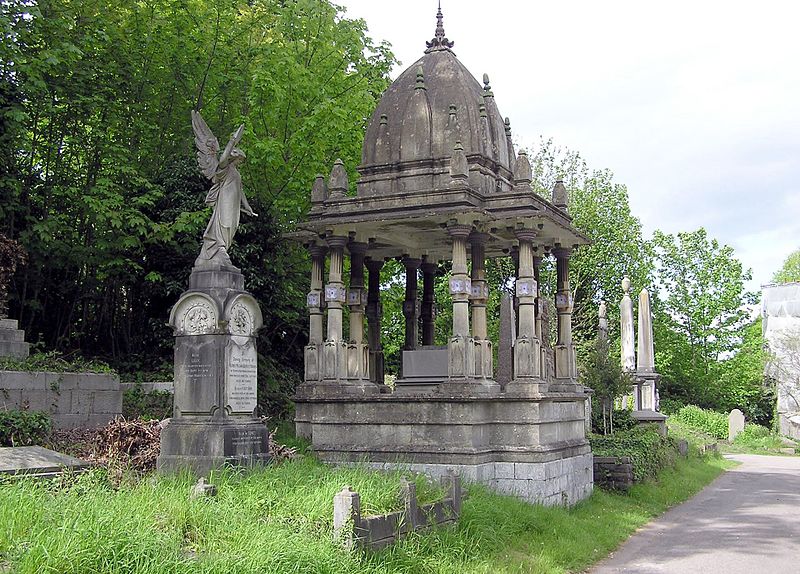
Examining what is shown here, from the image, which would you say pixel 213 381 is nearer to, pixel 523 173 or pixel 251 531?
pixel 251 531

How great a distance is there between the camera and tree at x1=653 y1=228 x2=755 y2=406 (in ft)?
143

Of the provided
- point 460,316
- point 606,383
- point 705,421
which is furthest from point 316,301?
point 705,421

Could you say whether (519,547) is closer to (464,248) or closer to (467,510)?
(467,510)

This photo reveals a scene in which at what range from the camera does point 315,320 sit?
16.5 m

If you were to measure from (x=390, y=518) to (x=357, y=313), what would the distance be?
9.00 m

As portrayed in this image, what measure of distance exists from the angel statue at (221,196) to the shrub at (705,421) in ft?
103

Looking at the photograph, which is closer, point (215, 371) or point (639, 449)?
point (215, 371)

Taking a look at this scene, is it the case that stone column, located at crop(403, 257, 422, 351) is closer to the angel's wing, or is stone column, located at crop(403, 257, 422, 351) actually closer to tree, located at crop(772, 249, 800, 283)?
the angel's wing

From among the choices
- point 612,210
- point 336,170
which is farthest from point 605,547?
point 612,210

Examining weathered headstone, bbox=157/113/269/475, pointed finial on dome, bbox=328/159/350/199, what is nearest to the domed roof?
pointed finial on dome, bbox=328/159/350/199

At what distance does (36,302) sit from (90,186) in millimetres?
2747

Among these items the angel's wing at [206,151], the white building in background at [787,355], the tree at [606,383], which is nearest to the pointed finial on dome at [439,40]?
the angel's wing at [206,151]

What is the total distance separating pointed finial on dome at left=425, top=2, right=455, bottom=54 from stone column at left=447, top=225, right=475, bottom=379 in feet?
16.1

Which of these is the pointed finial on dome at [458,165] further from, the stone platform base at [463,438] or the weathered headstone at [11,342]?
the weathered headstone at [11,342]
